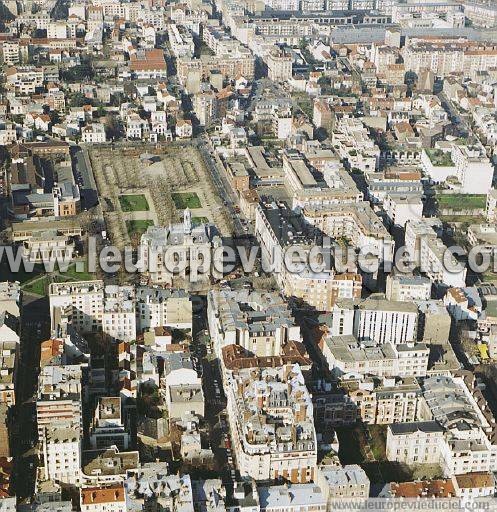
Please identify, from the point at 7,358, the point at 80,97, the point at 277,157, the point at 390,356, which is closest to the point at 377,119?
the point at 277,157

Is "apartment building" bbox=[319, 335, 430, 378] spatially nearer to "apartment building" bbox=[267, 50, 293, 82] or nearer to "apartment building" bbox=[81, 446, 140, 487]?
"apartment building" bbox=[81, 446, 140, 487]

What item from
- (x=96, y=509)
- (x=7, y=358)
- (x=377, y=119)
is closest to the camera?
(x=96, y=509)

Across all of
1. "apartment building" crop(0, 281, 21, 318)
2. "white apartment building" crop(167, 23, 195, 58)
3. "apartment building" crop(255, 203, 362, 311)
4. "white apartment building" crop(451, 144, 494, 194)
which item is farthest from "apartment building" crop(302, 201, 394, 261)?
"white apartment building" crop(167, 23, 195, 58)

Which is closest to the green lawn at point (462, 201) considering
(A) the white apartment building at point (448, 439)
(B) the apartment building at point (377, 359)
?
(B) the apartment building at point (377, 359)

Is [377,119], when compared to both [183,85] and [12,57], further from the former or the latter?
[12,57]

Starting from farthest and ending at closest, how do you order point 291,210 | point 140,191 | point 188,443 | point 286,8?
point 286,8, point 140,191, point 291,210, point 188,443

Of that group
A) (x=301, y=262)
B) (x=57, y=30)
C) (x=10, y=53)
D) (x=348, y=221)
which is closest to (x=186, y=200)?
(x=348, y=221)
